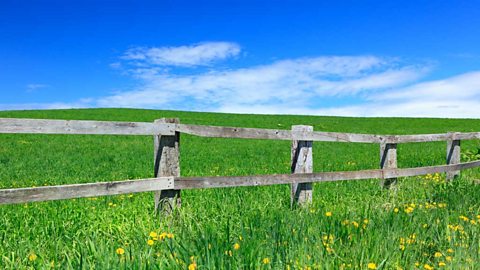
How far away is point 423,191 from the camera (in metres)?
8.59

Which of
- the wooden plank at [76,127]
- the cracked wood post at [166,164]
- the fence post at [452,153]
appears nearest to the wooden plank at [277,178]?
the cracked wood post at [166,164]

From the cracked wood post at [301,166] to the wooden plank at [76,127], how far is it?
250 cm

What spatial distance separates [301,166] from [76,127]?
3796 millimetres

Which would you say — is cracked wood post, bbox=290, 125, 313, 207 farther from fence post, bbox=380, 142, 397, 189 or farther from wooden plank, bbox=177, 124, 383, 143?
fence post, bbox=380, 142, 397, 189

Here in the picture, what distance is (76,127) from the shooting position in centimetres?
493

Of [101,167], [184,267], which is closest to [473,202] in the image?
[184,267]

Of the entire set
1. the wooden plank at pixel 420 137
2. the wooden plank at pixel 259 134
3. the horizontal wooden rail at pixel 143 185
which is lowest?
the horizontal wooden rail at pixel 143 185

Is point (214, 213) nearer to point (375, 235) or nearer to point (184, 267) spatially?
point (375, 235)

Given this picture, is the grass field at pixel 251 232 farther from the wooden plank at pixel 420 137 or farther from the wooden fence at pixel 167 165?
the wooden plank at pixel 420 137

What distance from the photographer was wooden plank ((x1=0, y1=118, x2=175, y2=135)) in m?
4.59

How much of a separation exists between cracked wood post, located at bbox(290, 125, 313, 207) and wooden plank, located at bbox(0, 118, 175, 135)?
8.21 feet

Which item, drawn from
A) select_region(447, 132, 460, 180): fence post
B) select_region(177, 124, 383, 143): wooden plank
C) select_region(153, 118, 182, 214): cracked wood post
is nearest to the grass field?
select_region(153, 118, 182, 214): cracked wood post

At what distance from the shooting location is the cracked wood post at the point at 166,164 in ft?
18.3

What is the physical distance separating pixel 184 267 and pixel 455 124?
5069 cm
